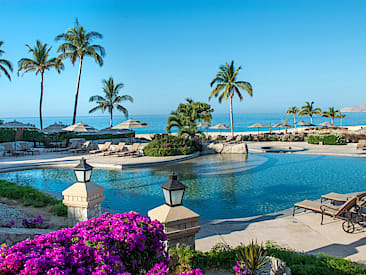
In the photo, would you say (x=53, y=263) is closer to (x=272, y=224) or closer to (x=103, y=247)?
(x=103, y=247)

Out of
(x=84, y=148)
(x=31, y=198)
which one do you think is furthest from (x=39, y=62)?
(x=31, y=198)

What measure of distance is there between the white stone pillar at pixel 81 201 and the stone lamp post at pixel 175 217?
6.97 ft

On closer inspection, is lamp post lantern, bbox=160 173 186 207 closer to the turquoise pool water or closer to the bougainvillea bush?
the bougainvillea bush

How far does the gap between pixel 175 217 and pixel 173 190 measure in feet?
1.23

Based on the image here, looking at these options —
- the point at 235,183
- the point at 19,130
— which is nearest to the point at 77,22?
the point at 19,130

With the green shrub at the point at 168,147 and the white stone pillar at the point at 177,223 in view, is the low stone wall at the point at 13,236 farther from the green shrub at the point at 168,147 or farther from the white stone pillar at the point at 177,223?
the green shrub at the point at 168,147

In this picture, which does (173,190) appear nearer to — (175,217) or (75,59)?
(175,217)

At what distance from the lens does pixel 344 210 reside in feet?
19.3

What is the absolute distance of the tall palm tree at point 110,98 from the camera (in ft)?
121

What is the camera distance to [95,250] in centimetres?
261

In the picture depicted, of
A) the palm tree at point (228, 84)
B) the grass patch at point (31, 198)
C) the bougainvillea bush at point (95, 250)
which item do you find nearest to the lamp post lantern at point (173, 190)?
the bougainvillea bush at point (95, 250)

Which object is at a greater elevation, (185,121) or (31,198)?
(185,121)

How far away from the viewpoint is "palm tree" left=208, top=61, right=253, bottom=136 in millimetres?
32438

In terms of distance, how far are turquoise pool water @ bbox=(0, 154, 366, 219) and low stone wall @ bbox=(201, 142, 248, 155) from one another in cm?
390
